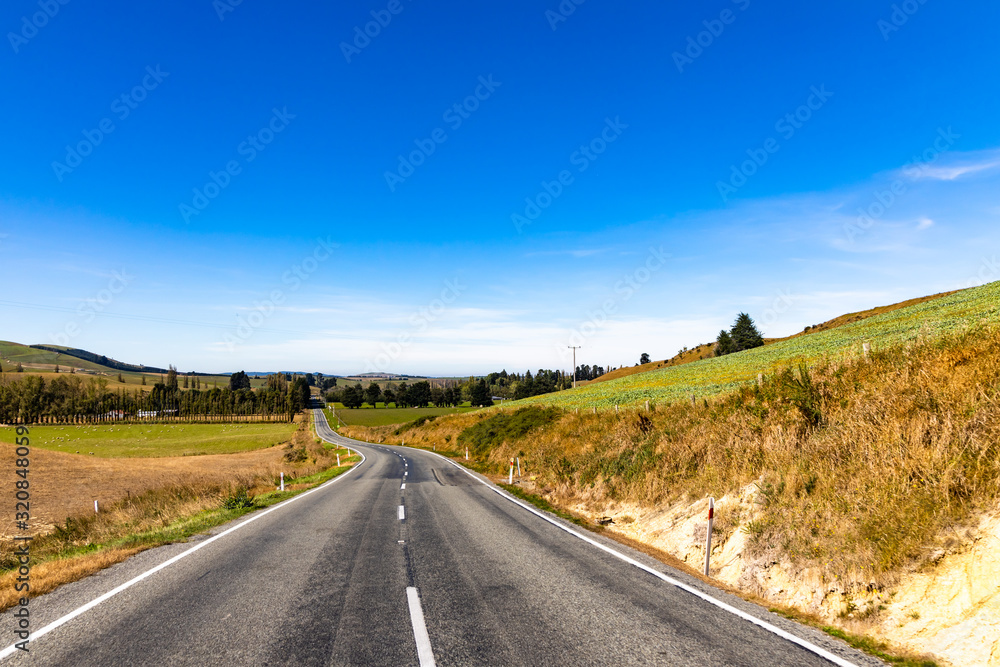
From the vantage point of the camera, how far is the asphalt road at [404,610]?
15.3 feet

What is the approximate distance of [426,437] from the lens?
204 ft

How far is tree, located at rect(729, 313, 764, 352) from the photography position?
8856cm

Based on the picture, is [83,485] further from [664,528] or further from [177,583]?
[664,528]

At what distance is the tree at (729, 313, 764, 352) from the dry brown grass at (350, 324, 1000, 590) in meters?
83.2

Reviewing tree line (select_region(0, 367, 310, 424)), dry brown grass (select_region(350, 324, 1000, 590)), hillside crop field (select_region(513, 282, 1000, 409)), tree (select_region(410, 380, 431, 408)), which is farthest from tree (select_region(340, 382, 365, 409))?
dry brown grass (select_region(350, 324, 1000, 590))

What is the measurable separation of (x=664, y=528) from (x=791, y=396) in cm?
480

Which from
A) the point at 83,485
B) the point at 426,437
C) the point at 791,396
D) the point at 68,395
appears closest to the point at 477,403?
the point at 426,437

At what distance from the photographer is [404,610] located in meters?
5.71

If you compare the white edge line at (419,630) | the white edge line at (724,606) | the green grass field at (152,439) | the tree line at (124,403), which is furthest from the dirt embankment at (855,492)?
the tree line at (124,403)

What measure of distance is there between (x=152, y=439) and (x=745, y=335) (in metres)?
109

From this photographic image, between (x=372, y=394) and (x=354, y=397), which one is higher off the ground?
(x=372, y=394)

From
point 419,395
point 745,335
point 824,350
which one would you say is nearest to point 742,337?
point 745,335

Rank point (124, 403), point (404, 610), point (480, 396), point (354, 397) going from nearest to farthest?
point (404, 610) < point (124, 403) < point (480, 396) < point (354, 397)

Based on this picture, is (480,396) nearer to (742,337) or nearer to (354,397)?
(354,397)
